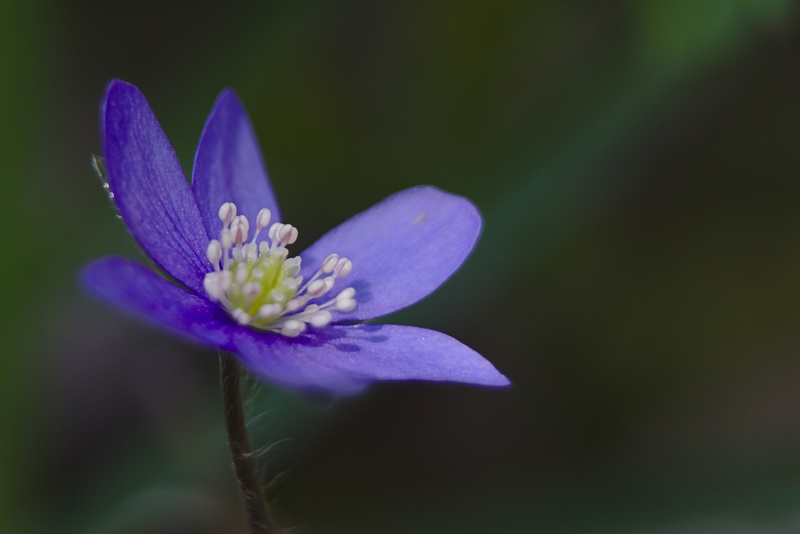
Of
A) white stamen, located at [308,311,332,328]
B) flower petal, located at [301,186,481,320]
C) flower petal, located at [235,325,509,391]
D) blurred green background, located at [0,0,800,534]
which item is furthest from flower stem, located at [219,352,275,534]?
blurred green background, located at [0,0,800,534]

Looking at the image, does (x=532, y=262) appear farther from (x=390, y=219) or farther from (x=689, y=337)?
(x=390, y=219)

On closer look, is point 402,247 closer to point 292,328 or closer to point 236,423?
point 292,328

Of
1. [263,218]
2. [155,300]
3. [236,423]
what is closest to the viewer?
[155,300]

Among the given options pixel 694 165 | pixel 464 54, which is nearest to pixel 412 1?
pixel 464 54

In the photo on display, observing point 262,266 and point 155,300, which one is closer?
point 155,300

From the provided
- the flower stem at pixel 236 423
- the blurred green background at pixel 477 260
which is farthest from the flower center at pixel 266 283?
the blurred green background at pixel 477 260

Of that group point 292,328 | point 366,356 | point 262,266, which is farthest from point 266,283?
point 366,356
